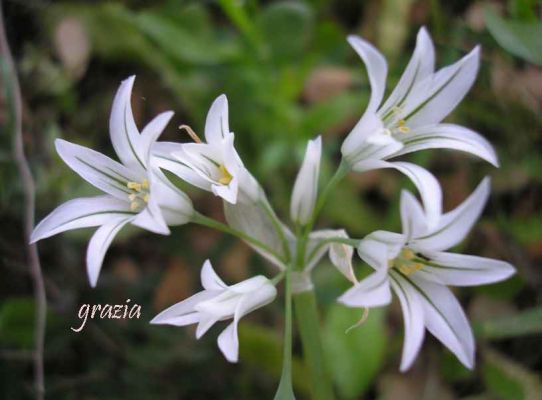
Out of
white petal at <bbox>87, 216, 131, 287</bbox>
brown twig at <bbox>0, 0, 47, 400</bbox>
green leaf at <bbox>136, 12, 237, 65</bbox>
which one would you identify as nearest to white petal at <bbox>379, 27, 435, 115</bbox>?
white petal at <bbox>87, 216, 131, 287</bbox>

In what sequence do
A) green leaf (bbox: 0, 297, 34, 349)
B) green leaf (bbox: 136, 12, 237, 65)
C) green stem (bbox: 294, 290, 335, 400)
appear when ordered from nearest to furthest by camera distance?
green stem (bbox: 294, 290, 335, 400), green leaf (bbox: 0, 297, 34, 349), green leaf (bbox: 136, 12, 237, 65)

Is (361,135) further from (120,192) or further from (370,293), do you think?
(120,192)

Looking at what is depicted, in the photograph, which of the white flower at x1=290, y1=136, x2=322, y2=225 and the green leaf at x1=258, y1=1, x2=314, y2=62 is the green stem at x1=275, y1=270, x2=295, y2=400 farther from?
the green leaf at x1=258, y1=1, x2=314, y2=62

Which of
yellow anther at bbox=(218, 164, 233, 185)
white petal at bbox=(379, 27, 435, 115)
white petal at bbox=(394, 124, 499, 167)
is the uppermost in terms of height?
white petal at bbox=(379, 27, 435, 115)

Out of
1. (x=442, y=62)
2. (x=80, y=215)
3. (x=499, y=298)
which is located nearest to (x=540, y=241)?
(x=499, y=298)

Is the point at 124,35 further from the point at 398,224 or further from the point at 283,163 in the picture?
the point at 398,224

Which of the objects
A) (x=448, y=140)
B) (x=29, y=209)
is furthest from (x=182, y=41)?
(x=448, y=140)

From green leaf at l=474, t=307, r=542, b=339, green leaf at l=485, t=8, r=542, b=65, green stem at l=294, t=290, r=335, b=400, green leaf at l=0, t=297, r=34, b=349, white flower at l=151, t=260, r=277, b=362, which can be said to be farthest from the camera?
green leaf at l=0, t=297, r=34, b=349

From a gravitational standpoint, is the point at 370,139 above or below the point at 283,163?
above
